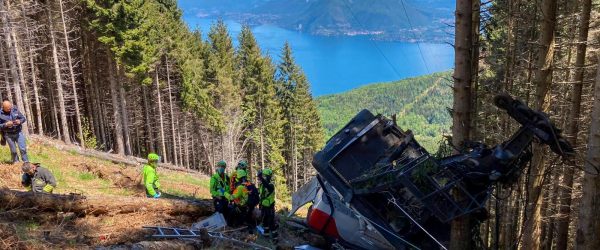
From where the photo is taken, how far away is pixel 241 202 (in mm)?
10133

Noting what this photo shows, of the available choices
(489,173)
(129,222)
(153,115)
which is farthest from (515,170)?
(153,115)

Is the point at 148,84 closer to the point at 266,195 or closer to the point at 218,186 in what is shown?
the point at 218,186

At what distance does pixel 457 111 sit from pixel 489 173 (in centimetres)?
115

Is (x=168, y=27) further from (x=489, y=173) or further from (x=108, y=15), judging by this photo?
(x=489, y=173)

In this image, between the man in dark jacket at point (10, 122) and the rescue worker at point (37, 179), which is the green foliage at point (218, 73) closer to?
the man in dark jacket at point (10, 122)

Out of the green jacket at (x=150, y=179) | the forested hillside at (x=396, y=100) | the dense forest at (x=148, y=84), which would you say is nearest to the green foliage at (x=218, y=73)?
the dense forest at (x=148, y=84)

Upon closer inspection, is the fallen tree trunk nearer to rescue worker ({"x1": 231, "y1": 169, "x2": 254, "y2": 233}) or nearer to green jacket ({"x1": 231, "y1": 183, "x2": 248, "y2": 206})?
rescue worker ({"x1": 231, "y1": 169, "x2": 254, "y2": 233})

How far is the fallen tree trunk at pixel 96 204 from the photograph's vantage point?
8.35 metres

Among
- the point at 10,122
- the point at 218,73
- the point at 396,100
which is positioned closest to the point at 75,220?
the point at 10,122

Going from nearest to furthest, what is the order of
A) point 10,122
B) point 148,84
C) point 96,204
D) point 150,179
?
point 96,204, point 150,179, point 10,122, point 148,84

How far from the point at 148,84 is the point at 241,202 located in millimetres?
25161

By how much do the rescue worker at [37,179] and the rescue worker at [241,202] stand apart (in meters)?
4.26

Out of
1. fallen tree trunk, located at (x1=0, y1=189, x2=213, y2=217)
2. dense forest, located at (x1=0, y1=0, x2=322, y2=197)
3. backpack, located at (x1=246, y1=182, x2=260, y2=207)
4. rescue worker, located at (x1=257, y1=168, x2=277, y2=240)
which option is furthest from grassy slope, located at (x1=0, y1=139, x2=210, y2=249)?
→ dense forest, located at (x1=0, y1=0, x2=322, y2=197)

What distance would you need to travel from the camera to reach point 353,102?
429ft
